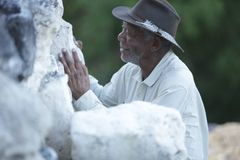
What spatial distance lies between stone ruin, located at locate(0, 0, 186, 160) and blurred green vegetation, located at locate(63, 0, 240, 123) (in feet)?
25.3

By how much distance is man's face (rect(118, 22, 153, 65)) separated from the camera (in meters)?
3.91

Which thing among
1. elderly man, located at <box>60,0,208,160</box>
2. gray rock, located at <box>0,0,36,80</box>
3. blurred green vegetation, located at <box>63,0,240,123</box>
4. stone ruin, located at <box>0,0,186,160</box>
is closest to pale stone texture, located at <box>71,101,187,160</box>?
stone ruin, located at <box>0,0,186,160</box>

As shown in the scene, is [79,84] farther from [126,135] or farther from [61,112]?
[126,135]

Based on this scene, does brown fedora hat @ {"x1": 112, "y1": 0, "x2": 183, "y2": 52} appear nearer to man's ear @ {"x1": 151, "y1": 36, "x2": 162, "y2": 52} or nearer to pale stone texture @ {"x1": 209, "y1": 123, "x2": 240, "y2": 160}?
man's ear @ {"x1": 151, "y1": 36, "x2": 162, "y2": 52}

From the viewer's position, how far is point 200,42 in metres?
12.6

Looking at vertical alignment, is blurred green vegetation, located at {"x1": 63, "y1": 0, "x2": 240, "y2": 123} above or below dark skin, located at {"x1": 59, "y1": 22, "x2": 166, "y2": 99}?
below

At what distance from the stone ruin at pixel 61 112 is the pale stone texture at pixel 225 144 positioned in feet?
12.2

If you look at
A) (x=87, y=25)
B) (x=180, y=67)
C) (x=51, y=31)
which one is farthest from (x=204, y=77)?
(x=51, y=31)

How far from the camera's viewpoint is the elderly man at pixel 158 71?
3760mm

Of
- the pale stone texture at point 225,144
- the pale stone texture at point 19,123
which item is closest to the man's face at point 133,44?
the pale stone texture at point 19,123

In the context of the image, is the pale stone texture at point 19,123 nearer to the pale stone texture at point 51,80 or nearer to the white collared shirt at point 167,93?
the pale stone texture at point 51,80

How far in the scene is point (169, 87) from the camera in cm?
380

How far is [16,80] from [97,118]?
343 mm

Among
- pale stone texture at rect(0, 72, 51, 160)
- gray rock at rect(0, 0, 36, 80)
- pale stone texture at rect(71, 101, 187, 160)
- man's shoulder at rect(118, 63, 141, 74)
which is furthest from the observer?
man's shoulder at rect(118, 63, 141, 74)
